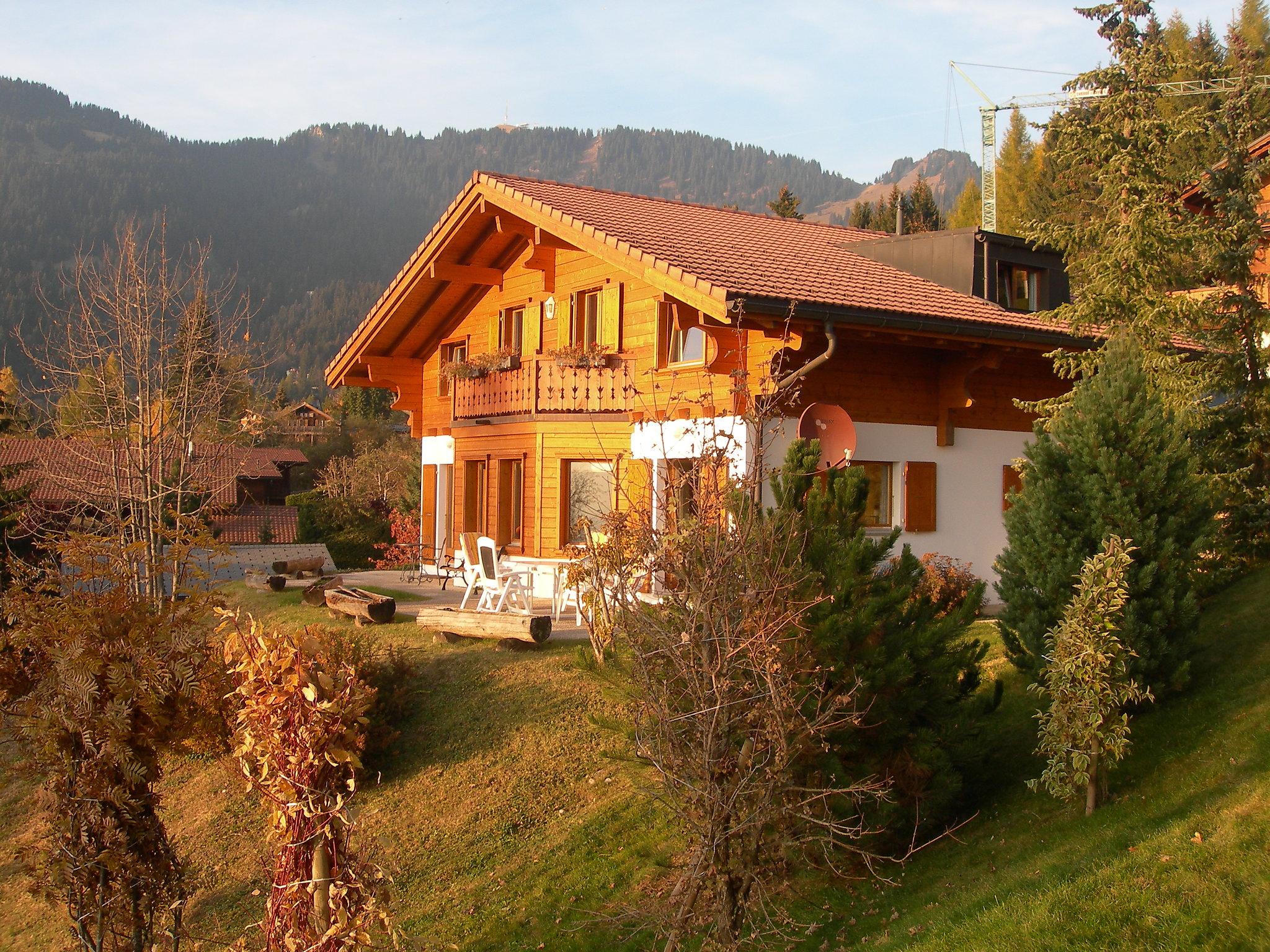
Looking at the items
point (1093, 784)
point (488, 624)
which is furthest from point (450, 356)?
point (1093, 784)

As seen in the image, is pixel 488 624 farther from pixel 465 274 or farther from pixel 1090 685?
pixel 465 274

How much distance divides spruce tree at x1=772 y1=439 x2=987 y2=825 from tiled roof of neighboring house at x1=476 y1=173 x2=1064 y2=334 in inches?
201

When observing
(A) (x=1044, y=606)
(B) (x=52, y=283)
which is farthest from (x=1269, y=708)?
(B) (x=52, y=283)

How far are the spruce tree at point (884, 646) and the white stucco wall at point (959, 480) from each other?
660cm

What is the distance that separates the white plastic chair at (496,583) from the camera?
13148mm

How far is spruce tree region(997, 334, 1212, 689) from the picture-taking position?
741 cm

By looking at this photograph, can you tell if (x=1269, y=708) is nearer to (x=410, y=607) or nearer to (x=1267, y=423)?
(x=1267, y=423)

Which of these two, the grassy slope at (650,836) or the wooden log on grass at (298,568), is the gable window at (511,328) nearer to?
the wooden log on grass at (298,568)

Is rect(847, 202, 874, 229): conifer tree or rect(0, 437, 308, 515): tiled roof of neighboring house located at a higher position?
rect(847, 202, 874, 229): conifer tree

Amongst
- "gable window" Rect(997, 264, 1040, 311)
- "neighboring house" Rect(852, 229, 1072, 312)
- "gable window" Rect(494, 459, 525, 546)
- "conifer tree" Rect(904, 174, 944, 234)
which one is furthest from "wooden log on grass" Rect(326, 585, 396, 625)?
"conifer tree" Rect(904, 174, 944, 234)

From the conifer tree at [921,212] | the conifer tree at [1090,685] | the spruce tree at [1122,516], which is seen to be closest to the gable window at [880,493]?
the spruce tree at [1122,516]

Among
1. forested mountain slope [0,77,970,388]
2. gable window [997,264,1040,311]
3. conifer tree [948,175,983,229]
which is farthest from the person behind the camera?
forested mountain slope [0,77,970,388]

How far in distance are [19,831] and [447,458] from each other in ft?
36.1

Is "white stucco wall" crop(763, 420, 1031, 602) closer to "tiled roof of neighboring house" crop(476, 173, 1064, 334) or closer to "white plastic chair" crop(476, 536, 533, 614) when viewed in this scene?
"tiled roof of neighboring house" crop(476, 173, 1064, 334)
